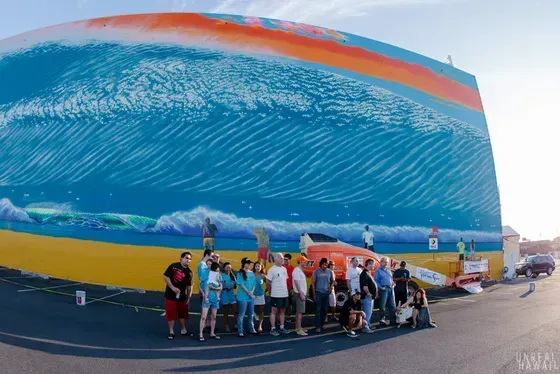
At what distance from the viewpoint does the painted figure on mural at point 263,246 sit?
1571 centimetres

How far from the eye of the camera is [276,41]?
17.5m

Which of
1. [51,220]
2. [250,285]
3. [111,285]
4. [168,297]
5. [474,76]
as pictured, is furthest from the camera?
[474,76]

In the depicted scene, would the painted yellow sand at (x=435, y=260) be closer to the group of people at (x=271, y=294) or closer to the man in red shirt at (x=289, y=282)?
the group of people at (x=271, y=294)

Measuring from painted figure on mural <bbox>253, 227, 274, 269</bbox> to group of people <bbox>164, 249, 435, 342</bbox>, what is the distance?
5.01 metres

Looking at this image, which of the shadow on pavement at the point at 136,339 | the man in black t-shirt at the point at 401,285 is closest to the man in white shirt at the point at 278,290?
the shadow on pavement at the point at 136,339

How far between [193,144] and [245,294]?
8.35 metres

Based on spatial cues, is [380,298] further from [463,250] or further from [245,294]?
[463,250]

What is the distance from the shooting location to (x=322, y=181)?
17.0m

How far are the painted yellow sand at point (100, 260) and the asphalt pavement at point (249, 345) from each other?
2.64 m

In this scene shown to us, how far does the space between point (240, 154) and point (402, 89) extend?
8573 millimetres

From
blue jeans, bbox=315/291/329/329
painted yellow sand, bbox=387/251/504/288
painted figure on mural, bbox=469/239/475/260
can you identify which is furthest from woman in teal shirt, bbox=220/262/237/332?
painted figure on mural, bbox=469/239/475/260

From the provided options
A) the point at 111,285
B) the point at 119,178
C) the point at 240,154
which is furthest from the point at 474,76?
the point at 111,285

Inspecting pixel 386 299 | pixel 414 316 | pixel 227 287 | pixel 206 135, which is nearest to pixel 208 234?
pixel 206 135

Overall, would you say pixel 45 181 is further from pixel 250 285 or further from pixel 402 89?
pixel 402 89
